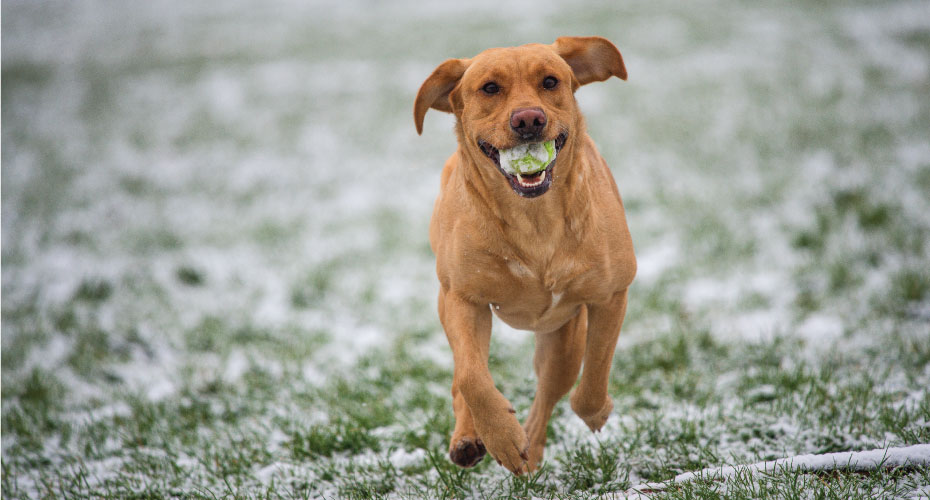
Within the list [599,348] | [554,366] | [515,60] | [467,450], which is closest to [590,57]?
[515,60]

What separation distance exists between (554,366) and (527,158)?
115 centimetres

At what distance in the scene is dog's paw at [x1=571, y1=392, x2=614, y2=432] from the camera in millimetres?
2738

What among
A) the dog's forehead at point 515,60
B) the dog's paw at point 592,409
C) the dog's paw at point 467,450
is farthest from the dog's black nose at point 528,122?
the dog's paw at point 467,450

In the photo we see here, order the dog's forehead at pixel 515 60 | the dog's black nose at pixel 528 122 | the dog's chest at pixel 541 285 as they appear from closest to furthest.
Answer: the dog's black nose at pixel 528 122
the dog's forehead at pixel 515 60
the dog's chest at pixel 541 285

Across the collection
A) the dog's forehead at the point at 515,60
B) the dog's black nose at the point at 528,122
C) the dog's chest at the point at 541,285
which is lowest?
the dog's chest at the point at 541,285

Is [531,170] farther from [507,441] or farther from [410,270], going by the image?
[410,270]

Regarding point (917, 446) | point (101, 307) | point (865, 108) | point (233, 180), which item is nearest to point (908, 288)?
point (917, 446)

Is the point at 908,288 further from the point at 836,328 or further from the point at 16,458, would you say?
the point at 16,458

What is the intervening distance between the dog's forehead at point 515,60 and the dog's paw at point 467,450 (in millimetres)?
1465

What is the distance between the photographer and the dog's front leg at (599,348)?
2.64m

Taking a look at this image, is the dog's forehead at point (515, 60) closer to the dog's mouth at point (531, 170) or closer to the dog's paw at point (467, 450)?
the dog's mouth at point (531, 170)

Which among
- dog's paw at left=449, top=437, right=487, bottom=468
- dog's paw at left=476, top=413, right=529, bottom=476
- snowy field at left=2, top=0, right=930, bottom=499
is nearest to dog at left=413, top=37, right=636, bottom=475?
dog's paw at left=476, top=413, right=529, bottom=476

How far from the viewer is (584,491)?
2857mm

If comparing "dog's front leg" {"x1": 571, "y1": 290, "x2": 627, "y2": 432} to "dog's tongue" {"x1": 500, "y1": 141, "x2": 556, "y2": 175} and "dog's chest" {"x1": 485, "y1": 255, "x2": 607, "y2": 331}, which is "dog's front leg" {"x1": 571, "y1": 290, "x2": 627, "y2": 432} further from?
"dog's tongue" {"x1": 500, "y1": 141, "x2": 556, "y2": 175}
